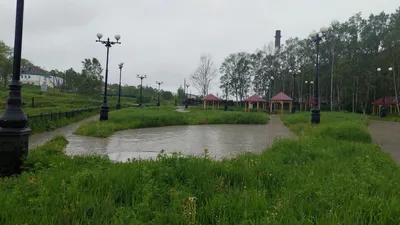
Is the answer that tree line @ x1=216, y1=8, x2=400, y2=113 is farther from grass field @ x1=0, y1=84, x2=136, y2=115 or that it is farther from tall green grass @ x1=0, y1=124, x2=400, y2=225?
tall green grass @ x1=0, y1=124, x2=400, y2=225

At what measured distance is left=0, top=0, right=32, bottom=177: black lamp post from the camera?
4.75 metres

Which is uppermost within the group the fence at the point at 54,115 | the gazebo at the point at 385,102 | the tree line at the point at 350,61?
the tree line at the point at 350,61

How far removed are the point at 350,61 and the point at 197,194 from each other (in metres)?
42.4

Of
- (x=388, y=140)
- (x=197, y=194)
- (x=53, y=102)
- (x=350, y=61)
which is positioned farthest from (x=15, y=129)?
(x=350, y=61)

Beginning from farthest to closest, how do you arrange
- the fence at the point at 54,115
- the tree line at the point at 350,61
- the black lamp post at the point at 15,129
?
the tree line at the point at 350,61 < the fence at the point at 54,115 < the black lamp post at the point at 15,129

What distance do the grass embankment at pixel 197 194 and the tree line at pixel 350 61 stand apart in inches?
1383

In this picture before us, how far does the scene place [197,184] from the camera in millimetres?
4031

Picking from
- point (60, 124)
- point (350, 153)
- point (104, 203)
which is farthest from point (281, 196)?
point (60, 124)

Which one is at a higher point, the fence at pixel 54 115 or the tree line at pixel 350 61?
the tree line at pixel 350 61

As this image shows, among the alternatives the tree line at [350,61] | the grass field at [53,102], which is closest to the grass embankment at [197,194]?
the grass field at [53,102]

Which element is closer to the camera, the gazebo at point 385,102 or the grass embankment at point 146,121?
the grass embankment at point 146,121

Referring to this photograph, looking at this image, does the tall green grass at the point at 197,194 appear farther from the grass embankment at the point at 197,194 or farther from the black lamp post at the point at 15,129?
the black lamp post at the point at 15,129

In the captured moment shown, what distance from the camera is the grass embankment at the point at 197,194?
2963 mm

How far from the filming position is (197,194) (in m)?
3.73
